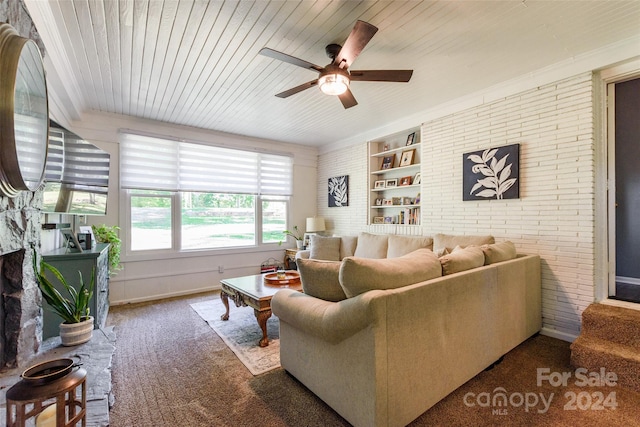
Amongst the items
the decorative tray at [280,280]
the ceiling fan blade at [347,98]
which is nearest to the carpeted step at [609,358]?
the decorative tray at [280,280]

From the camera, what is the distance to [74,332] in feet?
6.96

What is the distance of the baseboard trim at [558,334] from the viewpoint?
271 cm

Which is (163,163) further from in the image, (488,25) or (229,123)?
(488,25)

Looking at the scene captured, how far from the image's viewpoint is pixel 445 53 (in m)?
2.52

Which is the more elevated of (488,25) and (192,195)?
(488,25)

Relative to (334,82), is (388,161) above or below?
below

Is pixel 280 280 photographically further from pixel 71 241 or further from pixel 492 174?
pixel 492 174

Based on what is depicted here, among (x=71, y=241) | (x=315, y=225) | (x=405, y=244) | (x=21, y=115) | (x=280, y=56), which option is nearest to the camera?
(x=21, y=115)

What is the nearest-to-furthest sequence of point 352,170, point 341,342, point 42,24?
point 341,342, point 42,24, point 352,170

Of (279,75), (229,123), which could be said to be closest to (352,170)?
(229,123)

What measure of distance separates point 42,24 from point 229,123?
2482 millimetres

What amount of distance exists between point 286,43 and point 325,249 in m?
3.09

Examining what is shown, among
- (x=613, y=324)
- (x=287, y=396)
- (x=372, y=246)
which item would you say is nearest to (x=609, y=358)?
(x=613, y=324)

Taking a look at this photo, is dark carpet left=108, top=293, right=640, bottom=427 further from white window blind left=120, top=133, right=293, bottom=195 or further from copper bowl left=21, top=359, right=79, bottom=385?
white window blind left=120, top=133, right=293, bottom=195
